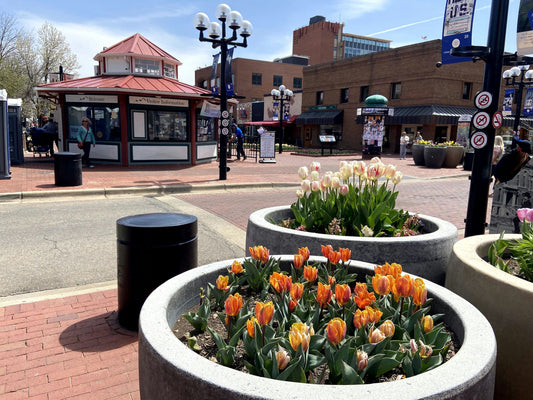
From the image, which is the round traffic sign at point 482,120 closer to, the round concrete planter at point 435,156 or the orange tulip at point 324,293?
the orange tulip at point 324,293

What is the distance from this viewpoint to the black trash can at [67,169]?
35.7 ft

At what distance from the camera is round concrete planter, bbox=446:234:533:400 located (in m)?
2.23

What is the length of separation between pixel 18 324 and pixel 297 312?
9.50 ft

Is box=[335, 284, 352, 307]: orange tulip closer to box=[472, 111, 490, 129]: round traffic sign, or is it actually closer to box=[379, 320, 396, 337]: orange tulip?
box=[379, 320, 396, 337]: orange tulip

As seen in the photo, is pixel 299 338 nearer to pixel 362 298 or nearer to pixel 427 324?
pixel 362 298

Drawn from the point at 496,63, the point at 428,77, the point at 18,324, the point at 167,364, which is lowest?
the point at 18,324

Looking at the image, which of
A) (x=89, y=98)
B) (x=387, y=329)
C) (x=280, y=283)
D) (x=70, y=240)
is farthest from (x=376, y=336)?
(x=89, y=98)

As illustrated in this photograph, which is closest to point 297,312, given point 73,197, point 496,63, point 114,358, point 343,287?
point 343,287

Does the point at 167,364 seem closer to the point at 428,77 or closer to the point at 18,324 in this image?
the point at 18,324

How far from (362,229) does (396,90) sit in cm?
3449

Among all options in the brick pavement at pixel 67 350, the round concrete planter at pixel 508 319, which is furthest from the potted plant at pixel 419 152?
the round concrete planter at pixel 508 319

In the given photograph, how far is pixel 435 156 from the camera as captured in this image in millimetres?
20125

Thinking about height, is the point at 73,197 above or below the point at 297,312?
below

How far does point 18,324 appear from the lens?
3709 mm
